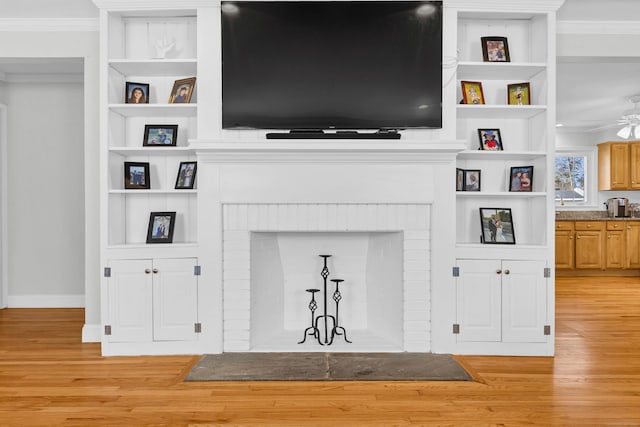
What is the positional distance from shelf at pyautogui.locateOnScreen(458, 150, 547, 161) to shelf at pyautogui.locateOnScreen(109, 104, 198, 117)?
80.6 inches

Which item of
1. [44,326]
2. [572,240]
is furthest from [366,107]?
[572,240]

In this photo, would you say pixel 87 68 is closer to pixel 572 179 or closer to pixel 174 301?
pixel 174 301

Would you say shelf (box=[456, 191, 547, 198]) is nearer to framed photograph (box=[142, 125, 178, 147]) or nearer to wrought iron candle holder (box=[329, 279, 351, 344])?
wrought iron candle holder (box=[329, 279, 351, 344])

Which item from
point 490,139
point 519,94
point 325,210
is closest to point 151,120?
point 325,210

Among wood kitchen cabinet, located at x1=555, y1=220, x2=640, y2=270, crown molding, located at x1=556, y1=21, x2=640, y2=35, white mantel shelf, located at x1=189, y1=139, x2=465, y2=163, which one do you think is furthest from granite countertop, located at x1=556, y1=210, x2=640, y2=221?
white mantel shelf, located at x1=189, y1=139, x2=465, y2=163

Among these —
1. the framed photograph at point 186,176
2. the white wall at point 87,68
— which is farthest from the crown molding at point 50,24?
the framed photograph at point 186,176

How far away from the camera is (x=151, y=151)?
12.7 feet

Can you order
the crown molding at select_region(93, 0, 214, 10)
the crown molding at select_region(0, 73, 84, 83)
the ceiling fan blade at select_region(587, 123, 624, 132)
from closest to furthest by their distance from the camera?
the crown molding at select_region(93, 0, 214, 10)
the crown molding at select_region(0, 73, 84, 83)
the ceiling fan blade at select_region(587, 123, 624, 132)

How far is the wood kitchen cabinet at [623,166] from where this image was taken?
8430 mm

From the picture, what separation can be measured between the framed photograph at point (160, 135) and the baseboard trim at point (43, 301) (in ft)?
8.07

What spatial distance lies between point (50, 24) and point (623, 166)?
8.35 meters

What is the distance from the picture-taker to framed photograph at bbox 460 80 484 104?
3.93 meters

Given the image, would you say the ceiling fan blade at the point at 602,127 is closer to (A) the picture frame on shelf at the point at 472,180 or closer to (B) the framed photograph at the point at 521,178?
(B) the framed photograph at the point at 521,178

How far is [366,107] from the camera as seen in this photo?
Result: 3777mm
